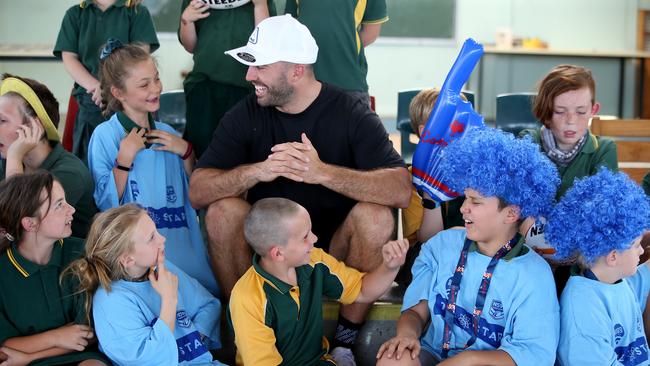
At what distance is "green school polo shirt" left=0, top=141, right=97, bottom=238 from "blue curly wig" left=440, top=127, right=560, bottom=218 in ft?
4.88

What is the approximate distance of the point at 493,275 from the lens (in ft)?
8.98

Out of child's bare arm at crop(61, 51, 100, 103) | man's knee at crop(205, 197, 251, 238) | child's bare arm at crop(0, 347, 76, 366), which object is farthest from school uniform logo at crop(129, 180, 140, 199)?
child's bare arm at crop(0, 347, 76, 366)

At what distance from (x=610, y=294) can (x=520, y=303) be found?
0.99ft

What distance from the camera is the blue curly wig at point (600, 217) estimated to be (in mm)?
2625

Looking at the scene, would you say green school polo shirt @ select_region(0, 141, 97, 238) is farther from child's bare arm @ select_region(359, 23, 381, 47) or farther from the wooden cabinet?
the wooden cabinet

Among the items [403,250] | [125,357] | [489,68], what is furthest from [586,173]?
[489,68]

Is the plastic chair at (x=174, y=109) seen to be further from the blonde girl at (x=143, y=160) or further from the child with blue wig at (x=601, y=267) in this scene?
the child with blue wig at (x=601, y=267)

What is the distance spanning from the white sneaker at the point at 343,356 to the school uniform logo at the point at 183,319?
21.1 inches

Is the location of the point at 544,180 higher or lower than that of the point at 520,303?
higher

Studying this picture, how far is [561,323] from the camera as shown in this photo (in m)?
2.77

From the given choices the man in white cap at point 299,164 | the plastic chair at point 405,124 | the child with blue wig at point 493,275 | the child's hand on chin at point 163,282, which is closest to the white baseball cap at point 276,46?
the man in white cap at point 299,164

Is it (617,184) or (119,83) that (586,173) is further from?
(119,83)

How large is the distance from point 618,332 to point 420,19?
8.55 m

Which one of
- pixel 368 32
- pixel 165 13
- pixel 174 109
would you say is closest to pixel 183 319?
pixel 368 32
